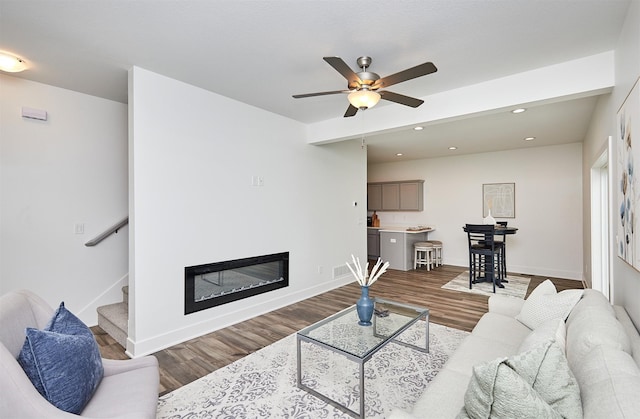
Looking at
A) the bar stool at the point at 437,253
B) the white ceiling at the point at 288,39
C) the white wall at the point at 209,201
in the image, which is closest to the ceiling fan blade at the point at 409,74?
the white ceiling at the point at 288,39

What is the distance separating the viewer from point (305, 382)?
232 centimetres

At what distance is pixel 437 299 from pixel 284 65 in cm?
368

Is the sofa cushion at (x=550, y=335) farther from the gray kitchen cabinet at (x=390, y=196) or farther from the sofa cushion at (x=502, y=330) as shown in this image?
the gray kitchen cabinet at (x=390, y=196)

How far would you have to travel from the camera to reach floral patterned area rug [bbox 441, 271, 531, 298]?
4742mm

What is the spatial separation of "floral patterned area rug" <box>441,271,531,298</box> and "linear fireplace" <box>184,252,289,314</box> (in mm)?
2892

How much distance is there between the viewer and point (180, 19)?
6.66 feet

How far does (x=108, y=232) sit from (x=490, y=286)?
5.67 metres

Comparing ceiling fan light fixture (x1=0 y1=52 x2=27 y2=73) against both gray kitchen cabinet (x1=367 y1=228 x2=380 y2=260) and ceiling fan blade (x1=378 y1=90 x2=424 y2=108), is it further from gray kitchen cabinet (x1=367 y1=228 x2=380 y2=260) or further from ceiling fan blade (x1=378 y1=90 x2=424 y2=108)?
gray kitchen cabinet (x1=367 y1=228 x2=380 y2=260)

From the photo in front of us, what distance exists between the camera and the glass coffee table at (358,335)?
1961 millimetres

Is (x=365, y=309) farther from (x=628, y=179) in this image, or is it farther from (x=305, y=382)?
(x=628, y=179)

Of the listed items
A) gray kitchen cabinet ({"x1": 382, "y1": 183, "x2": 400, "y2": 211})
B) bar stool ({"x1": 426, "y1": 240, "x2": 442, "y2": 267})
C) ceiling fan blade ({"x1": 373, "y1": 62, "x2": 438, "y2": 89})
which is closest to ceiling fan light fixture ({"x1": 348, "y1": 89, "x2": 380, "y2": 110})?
ceiling fan blade ({"x1": 373, "y1": 62, "x2": 438, "y2": 89})

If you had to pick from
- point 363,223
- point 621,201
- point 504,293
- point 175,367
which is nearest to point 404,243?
point 363,223

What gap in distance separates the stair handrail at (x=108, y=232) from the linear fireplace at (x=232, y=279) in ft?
3.99

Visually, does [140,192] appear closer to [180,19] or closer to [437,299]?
[180,19]
